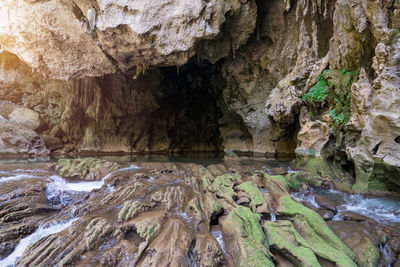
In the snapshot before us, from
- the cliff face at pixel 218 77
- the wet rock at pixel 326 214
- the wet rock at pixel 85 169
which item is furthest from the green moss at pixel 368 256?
the wet rock at pixel 85 169

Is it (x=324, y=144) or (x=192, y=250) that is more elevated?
(x=324, y=144)

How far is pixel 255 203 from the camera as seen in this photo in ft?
14.2

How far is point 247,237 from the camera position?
315 cm

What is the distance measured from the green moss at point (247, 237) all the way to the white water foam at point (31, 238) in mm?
2858

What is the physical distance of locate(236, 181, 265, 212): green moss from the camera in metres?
4.30

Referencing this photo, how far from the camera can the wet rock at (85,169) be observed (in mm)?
6504

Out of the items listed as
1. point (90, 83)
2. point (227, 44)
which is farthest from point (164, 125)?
point (227, 44)

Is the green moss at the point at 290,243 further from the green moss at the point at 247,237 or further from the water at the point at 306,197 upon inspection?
the water at the point at 306,197

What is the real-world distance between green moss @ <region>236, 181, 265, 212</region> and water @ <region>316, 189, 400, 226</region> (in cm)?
143

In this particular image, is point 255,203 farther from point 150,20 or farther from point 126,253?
point 150,20

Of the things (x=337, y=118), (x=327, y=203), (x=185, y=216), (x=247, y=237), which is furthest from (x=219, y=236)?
(x=337, y=118)

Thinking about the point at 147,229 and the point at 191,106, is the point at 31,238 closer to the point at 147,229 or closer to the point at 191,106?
the point at 147,229

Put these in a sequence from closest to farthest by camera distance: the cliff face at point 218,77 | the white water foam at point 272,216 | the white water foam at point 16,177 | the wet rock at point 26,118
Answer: the white water foam at point 272,216, the cliff face at point 218,77, the white water foam at point 16,177, the wet rock at point 26,118

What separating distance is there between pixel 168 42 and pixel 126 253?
26.0 ft
